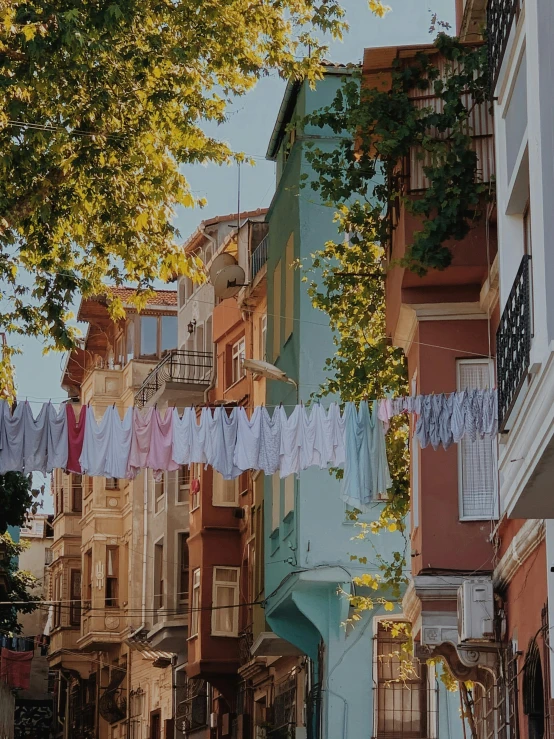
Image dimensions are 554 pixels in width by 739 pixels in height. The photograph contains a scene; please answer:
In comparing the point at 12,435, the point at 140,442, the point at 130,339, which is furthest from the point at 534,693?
the point at 130,339

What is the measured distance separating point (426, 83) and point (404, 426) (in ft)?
18.1

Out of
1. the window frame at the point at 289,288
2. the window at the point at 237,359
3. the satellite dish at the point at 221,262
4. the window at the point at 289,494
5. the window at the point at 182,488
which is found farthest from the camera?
the window at the point at 182,488

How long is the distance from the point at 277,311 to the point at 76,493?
31101 mm

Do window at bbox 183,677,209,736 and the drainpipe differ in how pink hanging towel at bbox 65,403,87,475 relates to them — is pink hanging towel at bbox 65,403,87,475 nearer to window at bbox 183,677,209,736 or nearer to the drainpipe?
window at bbox 183,677,209,736

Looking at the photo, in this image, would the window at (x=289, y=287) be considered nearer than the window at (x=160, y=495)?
Yes

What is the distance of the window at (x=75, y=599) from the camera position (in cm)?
5781

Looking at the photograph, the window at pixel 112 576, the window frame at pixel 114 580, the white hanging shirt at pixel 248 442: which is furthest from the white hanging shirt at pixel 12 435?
the window at pixel 112 576

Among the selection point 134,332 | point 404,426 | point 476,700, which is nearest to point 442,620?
point 476,700

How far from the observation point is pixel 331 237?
29078mm

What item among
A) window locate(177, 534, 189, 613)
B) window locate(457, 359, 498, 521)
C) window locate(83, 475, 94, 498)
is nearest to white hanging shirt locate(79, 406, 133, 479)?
window locate(457, 359, 498, 521)

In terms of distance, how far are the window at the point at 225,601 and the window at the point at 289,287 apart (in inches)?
405

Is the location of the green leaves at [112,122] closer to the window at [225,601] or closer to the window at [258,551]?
the window at [258,551]

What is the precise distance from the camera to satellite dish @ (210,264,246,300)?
36656 mm

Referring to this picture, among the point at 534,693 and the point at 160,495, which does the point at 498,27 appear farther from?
the point at 160,495
